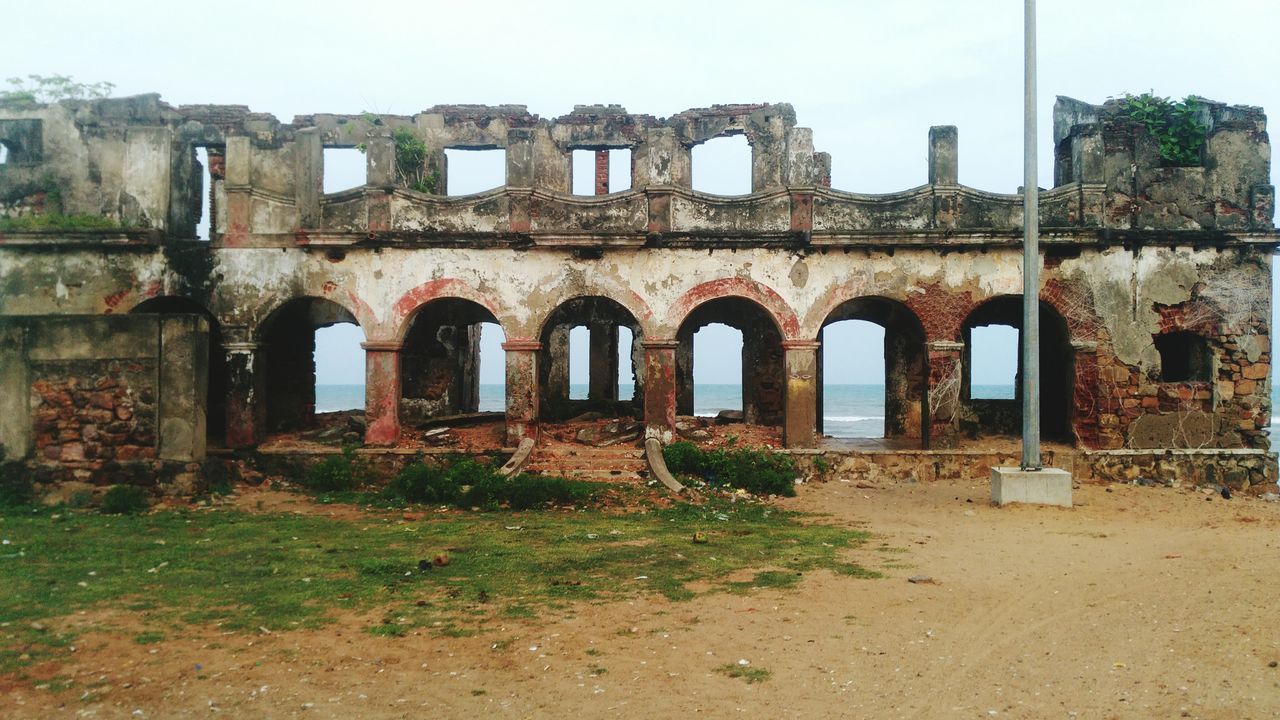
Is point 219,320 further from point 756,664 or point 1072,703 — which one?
point 1072,703

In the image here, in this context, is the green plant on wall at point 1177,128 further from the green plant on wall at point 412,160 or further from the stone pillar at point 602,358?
the green plant on wall at point 412,160

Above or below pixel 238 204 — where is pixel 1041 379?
below

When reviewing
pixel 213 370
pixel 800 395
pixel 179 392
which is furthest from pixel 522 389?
pixel 213 370

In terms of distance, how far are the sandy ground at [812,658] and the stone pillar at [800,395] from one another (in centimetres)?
675

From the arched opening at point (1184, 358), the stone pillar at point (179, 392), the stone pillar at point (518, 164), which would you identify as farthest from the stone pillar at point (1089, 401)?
the stone pillar at point (179, 392)

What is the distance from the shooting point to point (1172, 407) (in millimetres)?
14680

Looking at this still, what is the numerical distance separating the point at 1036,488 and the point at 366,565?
317 inches

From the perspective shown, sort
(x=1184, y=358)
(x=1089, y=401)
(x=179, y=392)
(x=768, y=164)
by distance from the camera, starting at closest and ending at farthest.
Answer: (x=179, y=392), (x=1089, y=401), (x=1184, y=358), (x=768, y=164)

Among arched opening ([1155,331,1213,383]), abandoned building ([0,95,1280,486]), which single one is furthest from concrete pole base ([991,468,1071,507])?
arched opening ([1155,331,1213,383])

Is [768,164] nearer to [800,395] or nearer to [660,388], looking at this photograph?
[800,395]

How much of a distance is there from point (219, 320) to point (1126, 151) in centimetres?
1550

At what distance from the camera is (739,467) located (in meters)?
13.7

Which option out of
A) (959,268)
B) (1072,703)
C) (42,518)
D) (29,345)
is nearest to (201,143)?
(29,345)

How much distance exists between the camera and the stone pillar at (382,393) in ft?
49.1
